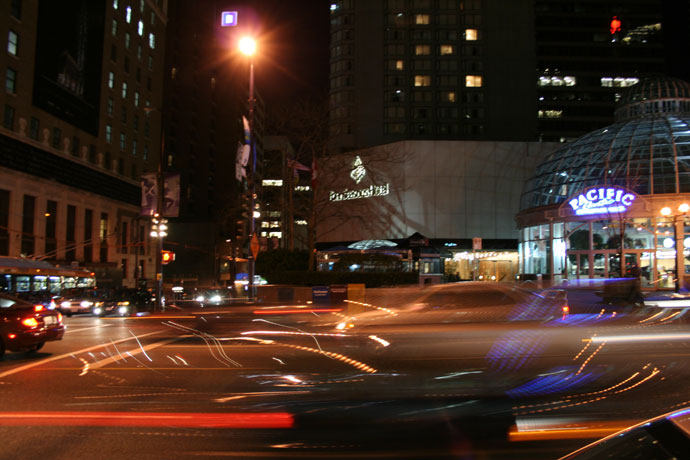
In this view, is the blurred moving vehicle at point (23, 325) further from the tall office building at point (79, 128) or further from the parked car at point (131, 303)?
the tall office building at point (79, 128)

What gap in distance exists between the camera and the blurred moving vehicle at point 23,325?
430 inches

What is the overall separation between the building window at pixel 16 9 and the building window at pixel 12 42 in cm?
138

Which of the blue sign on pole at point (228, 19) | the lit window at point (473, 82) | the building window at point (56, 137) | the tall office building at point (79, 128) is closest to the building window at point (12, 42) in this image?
the tall office building at point (79, 128)

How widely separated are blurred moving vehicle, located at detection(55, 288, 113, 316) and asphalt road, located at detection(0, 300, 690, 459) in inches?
564

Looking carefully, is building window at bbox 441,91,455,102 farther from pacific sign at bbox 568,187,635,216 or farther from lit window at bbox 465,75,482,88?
pacific sign at bbox 568,187,635,216

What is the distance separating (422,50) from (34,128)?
56094 millimetres

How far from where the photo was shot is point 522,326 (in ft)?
42.1

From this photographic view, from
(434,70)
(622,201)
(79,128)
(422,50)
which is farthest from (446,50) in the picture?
(79,128)

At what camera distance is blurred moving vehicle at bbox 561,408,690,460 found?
2089 mm

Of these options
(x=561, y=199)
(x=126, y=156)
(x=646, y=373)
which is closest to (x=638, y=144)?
(x=561, y=199)

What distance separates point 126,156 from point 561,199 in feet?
154

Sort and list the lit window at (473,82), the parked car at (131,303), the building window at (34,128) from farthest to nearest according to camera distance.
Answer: the lit window at (473,82)
the building window at (34,128)
the parked car at (131,303)

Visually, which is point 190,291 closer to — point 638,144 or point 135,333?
point 135,333

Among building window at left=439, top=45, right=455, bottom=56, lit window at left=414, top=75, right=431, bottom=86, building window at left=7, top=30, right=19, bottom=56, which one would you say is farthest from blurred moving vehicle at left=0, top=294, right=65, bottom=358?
building window at left=439, top=45, right=455, bottom=56
